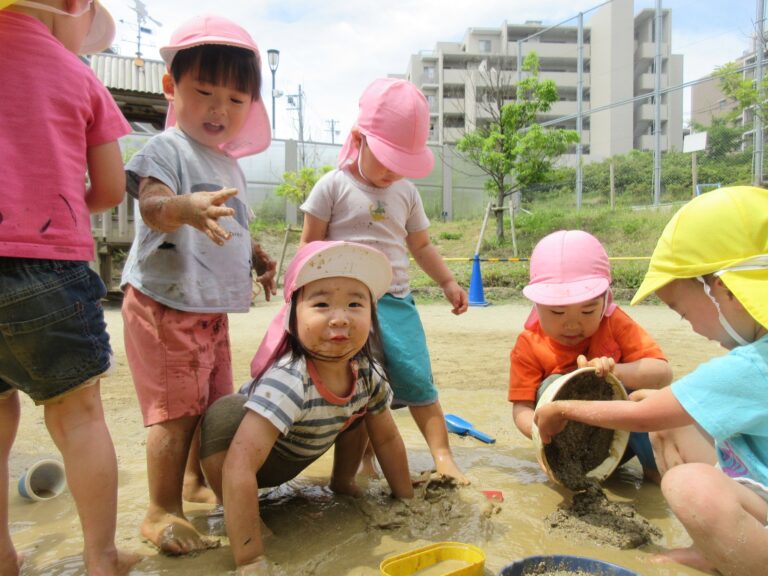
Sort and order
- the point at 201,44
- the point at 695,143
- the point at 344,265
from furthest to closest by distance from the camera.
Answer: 1. the point at 695,143
2. the point at 201,44
3. the point at 344,265

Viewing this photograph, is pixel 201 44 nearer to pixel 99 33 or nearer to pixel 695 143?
pixel 99 33

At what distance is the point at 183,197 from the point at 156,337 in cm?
51

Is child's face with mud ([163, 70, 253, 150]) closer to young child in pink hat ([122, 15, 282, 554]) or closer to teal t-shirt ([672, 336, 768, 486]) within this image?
young child in pink hat ([122, 15, 282, 554])

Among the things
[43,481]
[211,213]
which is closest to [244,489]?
[211,213]

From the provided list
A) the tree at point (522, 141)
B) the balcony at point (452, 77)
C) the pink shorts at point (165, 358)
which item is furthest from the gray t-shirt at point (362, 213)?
the balcony at point (452, 77)

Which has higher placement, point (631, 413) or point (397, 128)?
point (397, 128)

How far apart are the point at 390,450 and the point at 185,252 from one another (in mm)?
986

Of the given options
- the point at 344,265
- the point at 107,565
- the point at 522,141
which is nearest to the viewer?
the point at 107,565

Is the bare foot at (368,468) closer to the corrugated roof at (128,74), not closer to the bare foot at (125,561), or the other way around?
the bare foot at (125,561)

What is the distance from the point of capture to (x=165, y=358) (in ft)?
6.61

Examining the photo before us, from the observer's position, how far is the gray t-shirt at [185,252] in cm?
205

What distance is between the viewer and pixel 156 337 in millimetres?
2018

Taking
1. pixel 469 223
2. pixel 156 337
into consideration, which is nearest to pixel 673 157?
pixel 469 223

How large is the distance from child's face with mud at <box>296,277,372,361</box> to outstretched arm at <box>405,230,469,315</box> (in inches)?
40.4
